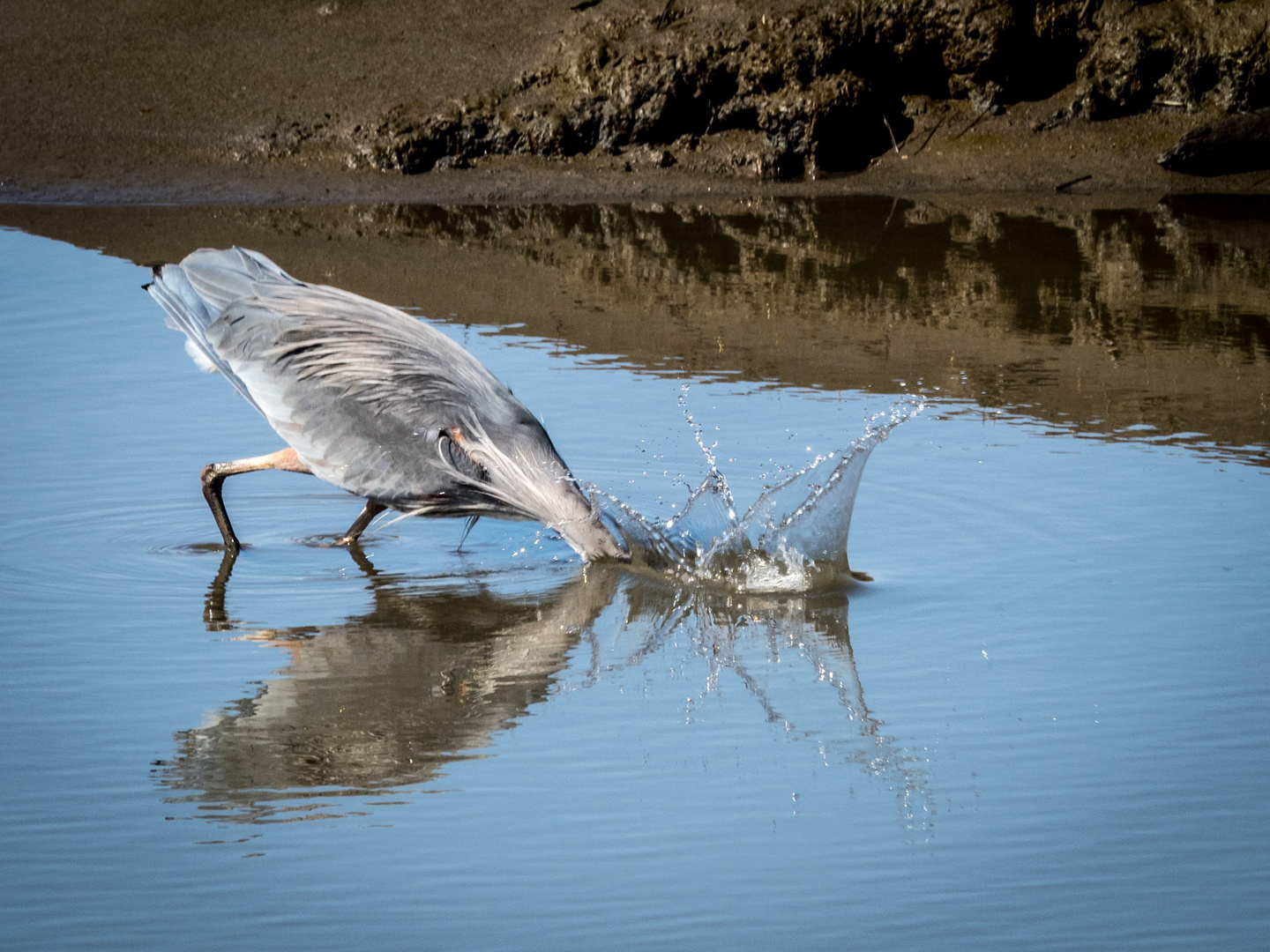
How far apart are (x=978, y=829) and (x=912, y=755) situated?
0.40 metres

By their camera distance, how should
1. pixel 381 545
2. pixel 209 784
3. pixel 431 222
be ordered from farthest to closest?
1. pixel 431 222
2. pixel 381 545
3. pixel 209 784

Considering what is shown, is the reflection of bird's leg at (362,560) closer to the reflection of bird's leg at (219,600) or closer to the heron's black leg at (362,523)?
the heron's black leg at (362,523)

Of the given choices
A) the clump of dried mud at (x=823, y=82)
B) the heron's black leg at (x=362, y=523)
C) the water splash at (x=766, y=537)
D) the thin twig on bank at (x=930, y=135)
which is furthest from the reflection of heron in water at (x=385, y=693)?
the thin twig on bank at (x=930, y=135)

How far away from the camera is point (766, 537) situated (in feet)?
17.8

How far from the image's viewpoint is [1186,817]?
3553mm

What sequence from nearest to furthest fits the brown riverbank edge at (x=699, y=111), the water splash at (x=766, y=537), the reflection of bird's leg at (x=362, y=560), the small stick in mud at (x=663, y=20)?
the water splash at (x=766, y=537) < the reflection of bird's leg at (x=362, y=560) < the brown riverbank edge at (x=699, y=111) < the small stick in mud at (x=663, y=20)

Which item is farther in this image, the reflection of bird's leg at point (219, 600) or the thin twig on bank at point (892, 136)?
the thin twig on bank at point (892, 136)

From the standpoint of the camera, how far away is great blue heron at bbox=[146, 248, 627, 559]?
5.36m

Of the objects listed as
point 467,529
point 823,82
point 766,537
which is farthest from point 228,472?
point 823,82

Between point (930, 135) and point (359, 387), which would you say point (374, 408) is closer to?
point (359, 387)

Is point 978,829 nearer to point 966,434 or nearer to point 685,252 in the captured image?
point 966,434

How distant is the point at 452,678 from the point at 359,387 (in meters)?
1.45

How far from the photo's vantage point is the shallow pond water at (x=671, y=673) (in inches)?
127

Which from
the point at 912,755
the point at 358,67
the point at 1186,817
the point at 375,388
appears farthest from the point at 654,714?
the point at 358,67
